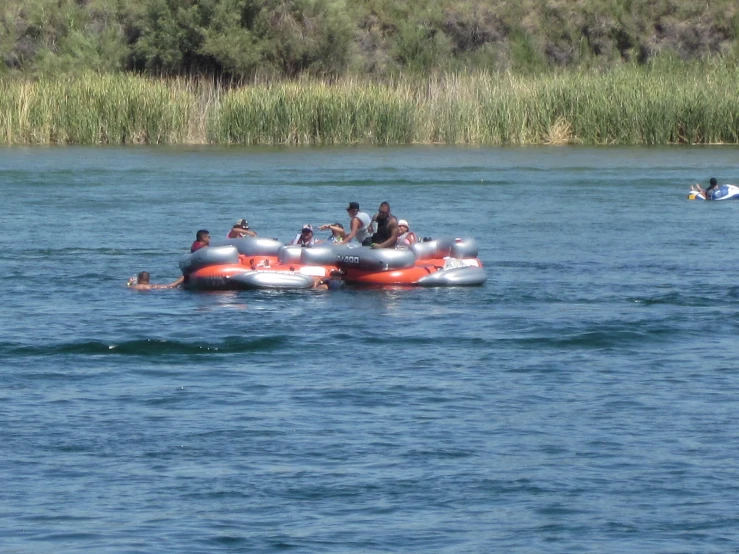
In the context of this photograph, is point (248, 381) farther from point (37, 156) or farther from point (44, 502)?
point (37, 156)

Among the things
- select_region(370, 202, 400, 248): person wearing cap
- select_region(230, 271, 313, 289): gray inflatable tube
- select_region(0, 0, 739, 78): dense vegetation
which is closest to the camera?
select_region(230, 271, 313, 289): gray inflatable tube

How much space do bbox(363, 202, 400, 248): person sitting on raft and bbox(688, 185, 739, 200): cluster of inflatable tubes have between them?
1215cm

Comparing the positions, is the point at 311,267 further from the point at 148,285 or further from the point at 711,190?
the point at 711,190

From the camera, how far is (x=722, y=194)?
29.6m

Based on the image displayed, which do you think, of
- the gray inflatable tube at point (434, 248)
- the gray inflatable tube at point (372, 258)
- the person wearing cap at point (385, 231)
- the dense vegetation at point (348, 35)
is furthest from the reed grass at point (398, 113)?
the gray inflatable tube at point (372, 258)

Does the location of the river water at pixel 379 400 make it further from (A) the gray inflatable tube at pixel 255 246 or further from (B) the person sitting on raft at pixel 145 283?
(A) the gray inflatable tube at pixel 255 246

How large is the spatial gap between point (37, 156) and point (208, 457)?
92.3 ft

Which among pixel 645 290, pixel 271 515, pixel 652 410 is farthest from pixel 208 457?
pixel 645 290

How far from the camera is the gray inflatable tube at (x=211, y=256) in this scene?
60.0 feet

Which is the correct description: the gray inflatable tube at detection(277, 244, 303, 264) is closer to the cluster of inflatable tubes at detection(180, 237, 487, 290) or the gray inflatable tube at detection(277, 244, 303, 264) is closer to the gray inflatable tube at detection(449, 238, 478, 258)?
the cluster of inflatable tubes at detection(180, 237, 487, 290)

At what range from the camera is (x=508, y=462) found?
1127cm

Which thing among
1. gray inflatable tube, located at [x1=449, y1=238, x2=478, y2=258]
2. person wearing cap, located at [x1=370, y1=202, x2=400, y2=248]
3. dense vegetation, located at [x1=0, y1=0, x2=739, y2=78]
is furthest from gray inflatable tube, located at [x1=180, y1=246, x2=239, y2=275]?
dense vegetation, located at [x1=0, y1=0, x2=739, y2=78]

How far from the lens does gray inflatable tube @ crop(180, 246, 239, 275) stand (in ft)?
60.0

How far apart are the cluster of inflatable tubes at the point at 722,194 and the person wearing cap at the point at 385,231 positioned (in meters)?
12.2
